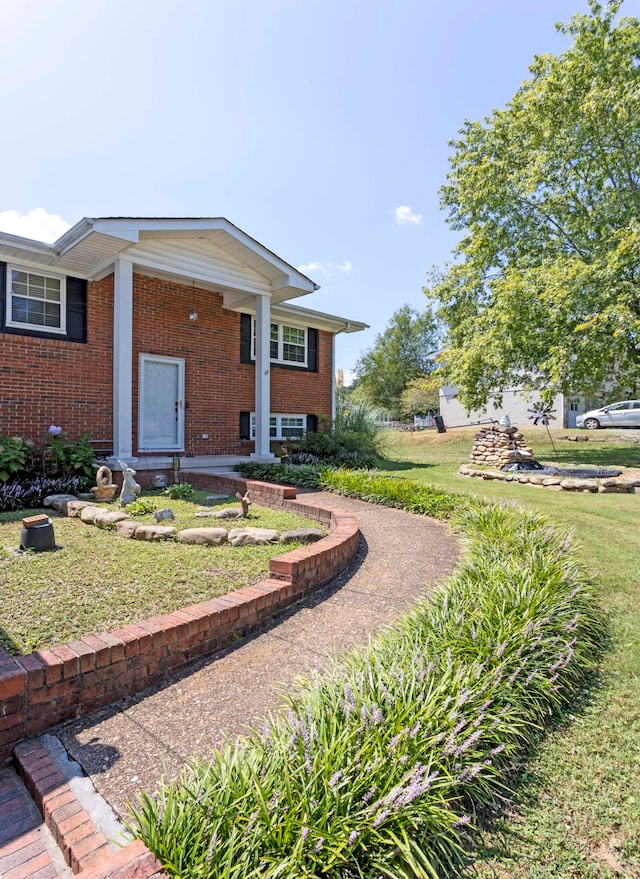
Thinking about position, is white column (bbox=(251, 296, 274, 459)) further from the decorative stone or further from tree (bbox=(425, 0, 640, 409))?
tree (bbox=(425, 0, 640, 409))

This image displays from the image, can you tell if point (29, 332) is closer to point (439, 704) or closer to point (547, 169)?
point (439, 704)

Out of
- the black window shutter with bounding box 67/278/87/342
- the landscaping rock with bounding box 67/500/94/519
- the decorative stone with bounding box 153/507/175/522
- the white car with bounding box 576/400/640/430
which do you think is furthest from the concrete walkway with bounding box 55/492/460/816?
the white car with bounding box 576/400/640/430

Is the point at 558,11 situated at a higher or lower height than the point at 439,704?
higher

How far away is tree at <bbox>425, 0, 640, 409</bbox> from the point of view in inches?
473

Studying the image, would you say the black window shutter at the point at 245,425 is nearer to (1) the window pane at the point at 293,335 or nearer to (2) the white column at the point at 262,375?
(2) the white column at the point at 262,375

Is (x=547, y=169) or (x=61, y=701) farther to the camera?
(x=547, y=169)

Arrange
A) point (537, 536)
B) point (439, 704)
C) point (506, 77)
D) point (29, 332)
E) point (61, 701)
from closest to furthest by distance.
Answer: point (439, 704)
point (61, 701)
point (537, 536)
point (29, 332)
point (506, 77)

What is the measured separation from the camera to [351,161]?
11078mm

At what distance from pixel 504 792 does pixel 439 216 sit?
19035 mm

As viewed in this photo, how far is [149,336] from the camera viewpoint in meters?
9.16

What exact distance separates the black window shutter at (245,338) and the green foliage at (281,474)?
10.2 ft

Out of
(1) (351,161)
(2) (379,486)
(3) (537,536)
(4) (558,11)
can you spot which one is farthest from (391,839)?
(4) (558,11)

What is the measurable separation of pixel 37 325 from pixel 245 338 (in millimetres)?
4357

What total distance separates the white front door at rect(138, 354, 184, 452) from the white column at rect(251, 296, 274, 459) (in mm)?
1616
